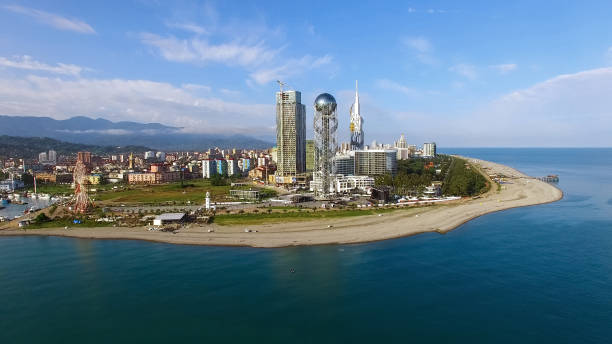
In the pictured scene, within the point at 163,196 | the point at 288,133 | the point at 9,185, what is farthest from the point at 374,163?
the point at 9,185

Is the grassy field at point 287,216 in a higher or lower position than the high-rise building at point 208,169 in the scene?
lower

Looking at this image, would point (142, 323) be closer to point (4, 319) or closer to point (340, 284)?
point (4, 319)

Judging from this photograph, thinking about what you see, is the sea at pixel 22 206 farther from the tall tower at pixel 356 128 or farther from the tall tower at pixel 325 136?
the tall tower at pixel 356 128

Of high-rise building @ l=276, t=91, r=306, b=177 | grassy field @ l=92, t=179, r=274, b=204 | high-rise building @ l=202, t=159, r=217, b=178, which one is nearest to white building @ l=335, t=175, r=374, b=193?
grassy field @ l=92, t=179, r=274, b=204

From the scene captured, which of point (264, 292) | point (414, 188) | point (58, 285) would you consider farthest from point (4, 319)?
point (414, 188)

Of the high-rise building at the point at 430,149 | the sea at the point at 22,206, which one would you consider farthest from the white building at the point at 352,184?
the high-rise building at the point at 430,149

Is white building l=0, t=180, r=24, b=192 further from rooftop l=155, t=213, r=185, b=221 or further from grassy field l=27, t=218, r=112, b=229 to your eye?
rooftop l=155, t=213, r=185, b=221
